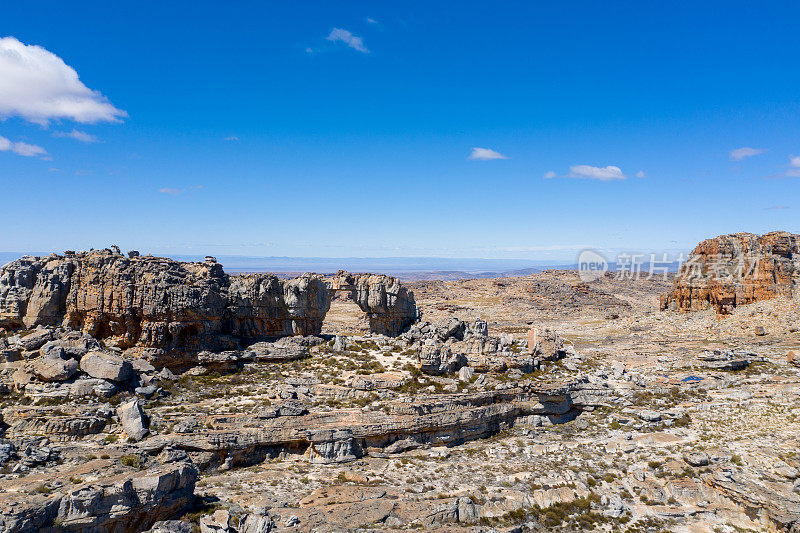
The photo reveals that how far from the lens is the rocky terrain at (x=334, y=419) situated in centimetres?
2041

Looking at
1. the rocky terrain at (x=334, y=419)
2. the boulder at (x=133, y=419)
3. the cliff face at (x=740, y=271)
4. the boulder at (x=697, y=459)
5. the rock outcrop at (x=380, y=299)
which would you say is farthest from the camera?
the cliff face at (x=740, y=271)

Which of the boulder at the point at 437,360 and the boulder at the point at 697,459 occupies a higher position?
the boulder at the point at 437,360

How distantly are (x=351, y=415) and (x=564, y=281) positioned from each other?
14110cm

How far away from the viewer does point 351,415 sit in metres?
27.4

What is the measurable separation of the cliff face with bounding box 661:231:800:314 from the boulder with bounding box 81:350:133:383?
245 feet

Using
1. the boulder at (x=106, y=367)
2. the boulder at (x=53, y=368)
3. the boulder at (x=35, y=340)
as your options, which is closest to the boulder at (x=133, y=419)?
the boulder at (x=106, y=367)

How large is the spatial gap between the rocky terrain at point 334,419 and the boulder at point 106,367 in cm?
15

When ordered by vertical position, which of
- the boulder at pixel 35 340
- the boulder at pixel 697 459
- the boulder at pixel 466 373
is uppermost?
the boulder at pixel 35 340

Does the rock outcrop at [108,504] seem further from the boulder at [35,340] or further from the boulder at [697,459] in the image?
the boulder at [697,459]

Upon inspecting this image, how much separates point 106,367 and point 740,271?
78.8 meters

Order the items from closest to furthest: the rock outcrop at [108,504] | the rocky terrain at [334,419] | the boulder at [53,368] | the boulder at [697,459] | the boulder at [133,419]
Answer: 1. the rock outcrop at [108,504]
2. the rocky terrain at [334,419]
3. the boulder at [133,419]
4. the boulder at [697,459]
5. the boulder at [53,368]

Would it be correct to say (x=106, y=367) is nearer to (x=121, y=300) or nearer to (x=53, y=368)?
(x=53, y=368)

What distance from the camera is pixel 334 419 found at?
89.0ft

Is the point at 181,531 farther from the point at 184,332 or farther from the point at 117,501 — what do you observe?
the point at 184,332
